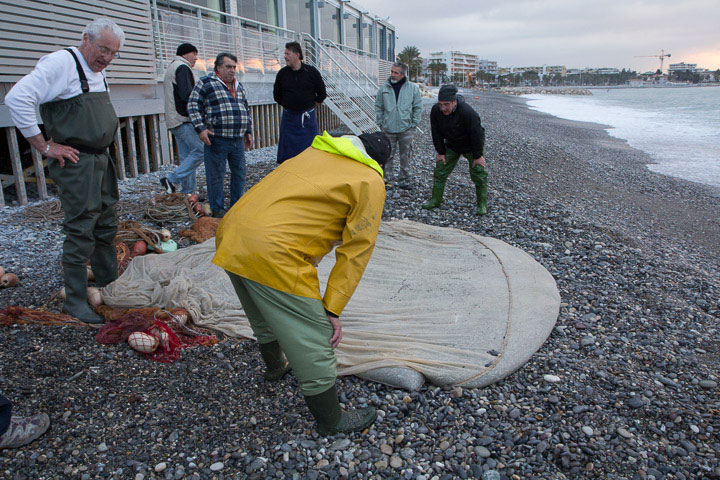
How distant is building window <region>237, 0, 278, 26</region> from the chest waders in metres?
10.2

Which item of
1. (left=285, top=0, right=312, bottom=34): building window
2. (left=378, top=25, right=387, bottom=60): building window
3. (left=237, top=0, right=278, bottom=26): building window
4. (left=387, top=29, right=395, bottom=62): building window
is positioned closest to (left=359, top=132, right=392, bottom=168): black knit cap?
(left=237, top=0, right=278, bottom=26): building window

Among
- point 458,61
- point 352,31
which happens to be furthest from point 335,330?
point 458,61

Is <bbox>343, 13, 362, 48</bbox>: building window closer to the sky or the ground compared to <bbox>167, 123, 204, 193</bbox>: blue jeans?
closer to the sky

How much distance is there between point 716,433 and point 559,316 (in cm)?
143

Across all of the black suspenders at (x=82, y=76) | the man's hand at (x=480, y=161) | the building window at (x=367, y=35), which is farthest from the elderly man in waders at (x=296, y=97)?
the building window at (x=367, y=35)

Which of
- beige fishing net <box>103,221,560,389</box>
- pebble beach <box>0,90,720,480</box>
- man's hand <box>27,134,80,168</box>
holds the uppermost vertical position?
man's hand <box>27,134,80,168</box>

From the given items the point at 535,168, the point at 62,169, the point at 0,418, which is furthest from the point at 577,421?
the point at 535,168

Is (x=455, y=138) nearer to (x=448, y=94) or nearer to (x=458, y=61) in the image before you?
(x=448, y=94)

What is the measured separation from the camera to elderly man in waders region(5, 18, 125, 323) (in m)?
3.17

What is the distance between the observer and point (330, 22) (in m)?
18.6

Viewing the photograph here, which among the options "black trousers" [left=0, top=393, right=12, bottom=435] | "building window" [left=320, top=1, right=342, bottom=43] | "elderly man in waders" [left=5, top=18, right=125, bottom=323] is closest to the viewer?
"black trousers" [left=0, top=393, right=12, bottom=435]

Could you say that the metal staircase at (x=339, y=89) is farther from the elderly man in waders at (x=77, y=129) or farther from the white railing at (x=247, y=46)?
the elderly man in waders at (x=77, y=129)

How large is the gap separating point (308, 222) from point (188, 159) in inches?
192

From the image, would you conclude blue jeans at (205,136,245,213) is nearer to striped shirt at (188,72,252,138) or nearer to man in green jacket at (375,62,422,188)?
striped shirt at (188,72,252,138)
